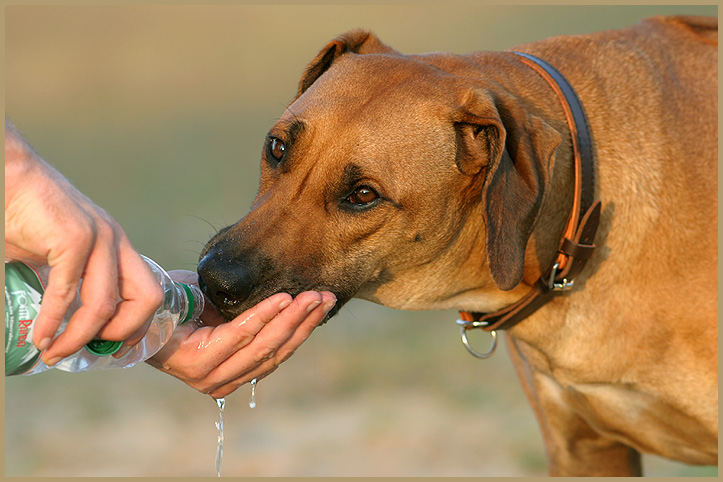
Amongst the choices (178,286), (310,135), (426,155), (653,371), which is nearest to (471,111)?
(426,155)

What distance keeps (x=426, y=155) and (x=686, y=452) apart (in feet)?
6.66

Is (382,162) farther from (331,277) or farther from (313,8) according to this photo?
(313,8)

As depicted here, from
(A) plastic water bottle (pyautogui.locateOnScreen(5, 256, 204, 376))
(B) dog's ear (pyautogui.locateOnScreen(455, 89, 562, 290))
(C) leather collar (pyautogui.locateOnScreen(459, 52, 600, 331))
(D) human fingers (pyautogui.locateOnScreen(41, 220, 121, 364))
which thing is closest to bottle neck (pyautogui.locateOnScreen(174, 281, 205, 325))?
(A) plastic water bottle (pyautogui.locateOnScreen(5, 256, 204, 376))

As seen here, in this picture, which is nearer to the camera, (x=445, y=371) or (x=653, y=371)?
(x=653, y=371)

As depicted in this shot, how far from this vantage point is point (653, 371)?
3.41 metres

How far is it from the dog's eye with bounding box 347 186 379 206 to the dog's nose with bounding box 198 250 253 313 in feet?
1.56

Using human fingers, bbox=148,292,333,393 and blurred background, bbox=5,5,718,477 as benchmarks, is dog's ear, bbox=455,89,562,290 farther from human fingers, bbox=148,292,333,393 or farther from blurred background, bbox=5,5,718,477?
blurred background, bbox=5,5,718,477

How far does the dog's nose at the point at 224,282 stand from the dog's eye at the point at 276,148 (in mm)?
552

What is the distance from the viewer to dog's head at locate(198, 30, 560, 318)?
2762 mm

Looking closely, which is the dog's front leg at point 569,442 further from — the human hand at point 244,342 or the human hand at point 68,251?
the human hand at point 68,251

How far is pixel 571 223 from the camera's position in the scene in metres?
3.07

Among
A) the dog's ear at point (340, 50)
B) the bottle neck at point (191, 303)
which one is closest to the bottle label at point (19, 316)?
the bottle neck at point (191, 303)

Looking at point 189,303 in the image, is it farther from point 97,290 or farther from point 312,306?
point 97,290

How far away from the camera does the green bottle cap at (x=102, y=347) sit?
2.10 metres
